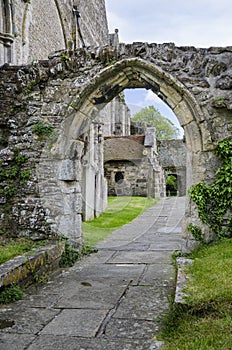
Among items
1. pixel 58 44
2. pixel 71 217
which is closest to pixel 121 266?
pixel 71 217

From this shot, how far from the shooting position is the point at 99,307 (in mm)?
3947

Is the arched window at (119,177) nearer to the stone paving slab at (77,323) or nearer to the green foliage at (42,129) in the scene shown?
the green foliage at (42,129)

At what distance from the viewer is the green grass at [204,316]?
264 centimetres

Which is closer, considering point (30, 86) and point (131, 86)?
point (30, 86)

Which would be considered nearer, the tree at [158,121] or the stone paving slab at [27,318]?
the stone paving slab at [27,318]

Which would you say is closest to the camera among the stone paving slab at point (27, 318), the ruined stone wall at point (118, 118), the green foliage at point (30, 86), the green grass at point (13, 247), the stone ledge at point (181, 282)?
the stone ledge at point (181, 282)

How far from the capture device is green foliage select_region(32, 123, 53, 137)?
20.2ft

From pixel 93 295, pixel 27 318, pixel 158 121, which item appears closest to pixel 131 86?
pixel 93 295

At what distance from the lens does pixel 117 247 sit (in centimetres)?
741

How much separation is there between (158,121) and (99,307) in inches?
1716

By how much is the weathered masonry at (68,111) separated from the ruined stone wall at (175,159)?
20.9m

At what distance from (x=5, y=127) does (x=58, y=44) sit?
27.6 feet

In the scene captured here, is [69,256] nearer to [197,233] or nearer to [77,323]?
[197,233]

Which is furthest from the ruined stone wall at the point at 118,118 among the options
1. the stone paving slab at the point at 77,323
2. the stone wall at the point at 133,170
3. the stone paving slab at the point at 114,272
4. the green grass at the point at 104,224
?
the stone paving slab at the point at 77,323
